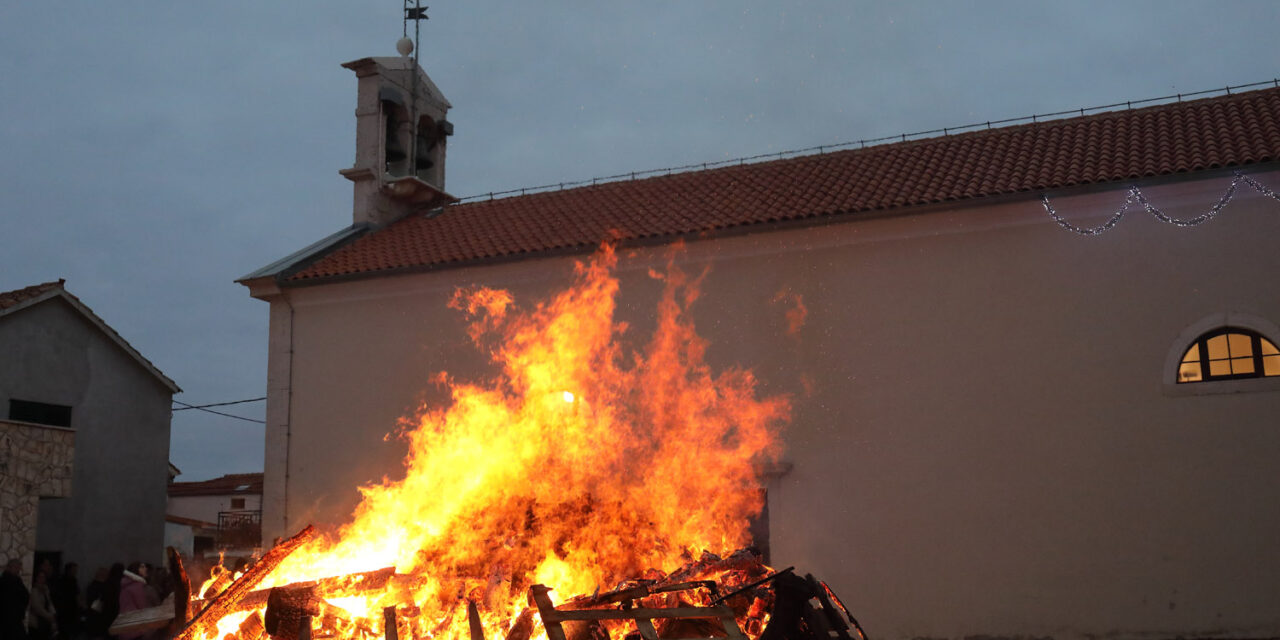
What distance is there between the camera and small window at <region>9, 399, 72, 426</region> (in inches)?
787

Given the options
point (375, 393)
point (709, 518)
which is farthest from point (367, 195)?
point (709, 518)

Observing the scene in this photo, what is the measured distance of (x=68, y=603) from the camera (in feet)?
49.2

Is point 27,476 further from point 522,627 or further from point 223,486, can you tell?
point 223,486

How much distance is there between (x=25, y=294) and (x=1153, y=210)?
63.9 feet

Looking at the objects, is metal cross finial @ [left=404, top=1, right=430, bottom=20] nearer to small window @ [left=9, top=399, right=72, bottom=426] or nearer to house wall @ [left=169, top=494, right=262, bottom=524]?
small window @ [left=9, top=399, right=72, bottom=426]

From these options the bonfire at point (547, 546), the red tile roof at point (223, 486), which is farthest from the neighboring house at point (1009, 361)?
the red tile roof at point (223, 486)

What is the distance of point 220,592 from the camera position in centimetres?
852

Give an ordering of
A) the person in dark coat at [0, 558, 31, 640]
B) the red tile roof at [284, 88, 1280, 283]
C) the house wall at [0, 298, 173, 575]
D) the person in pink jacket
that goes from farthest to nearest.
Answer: the house wall at [0, 298, 173, 575], the red tile roof at [284, 88, 1280, 283], the person in pink jacket, the person in dark coat at [0, 558, 31, 640]

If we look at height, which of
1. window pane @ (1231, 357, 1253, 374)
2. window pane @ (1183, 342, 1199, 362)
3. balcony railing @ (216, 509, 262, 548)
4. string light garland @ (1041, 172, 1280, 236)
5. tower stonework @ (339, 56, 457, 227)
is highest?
tower stonework @ (339, 56, 457, 227)

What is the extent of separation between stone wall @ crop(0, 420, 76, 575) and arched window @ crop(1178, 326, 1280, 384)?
53.7 feet

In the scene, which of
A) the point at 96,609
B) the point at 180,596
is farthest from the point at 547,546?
the point at 96,609

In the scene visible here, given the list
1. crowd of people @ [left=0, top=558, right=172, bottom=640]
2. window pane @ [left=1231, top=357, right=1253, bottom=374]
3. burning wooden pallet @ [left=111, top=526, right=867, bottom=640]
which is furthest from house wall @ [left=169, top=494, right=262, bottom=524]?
window pane @ [left=1231, top=357, right=1253, bottom=374]

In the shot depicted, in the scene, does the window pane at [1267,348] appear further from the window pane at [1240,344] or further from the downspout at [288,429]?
the downspout at [288,429]

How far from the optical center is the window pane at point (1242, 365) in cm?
1368
